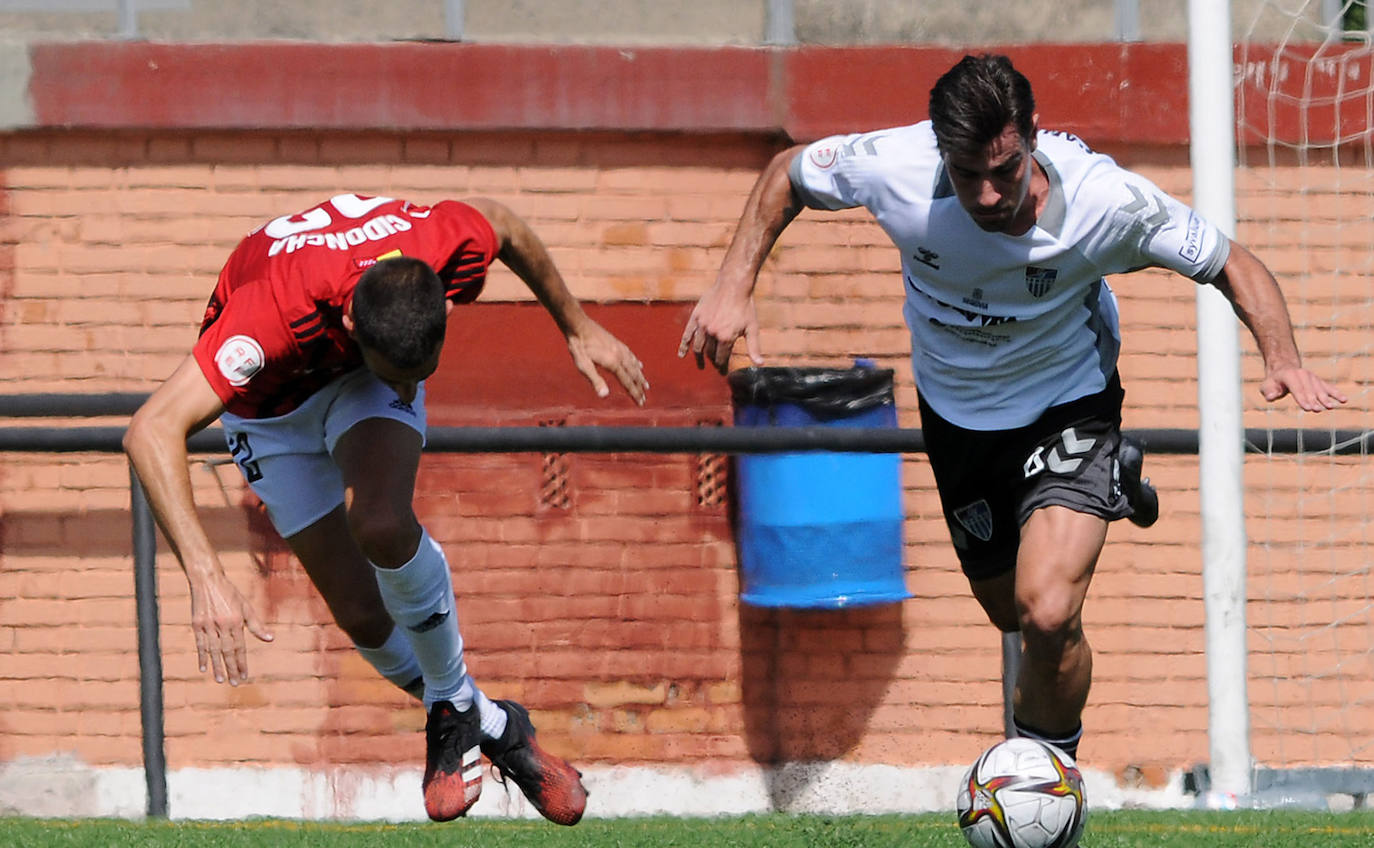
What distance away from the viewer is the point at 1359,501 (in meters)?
7.71

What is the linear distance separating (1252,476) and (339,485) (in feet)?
14.7

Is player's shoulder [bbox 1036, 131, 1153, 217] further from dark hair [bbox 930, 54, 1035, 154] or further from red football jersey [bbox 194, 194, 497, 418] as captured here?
red football jersey [bbox 194, 194, 497, 418]

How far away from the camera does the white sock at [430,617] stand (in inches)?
189

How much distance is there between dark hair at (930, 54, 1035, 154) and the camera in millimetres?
4094

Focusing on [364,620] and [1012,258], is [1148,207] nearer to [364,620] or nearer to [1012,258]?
[1012,258]

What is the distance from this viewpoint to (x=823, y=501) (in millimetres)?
7305

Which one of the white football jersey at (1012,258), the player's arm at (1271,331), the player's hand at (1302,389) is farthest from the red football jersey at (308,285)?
the player's hand at (1302,389)

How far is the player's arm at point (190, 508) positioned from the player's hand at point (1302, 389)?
2.46 m

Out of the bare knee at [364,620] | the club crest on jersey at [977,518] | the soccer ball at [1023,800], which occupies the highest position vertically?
the club crest on jersey at [977,518]

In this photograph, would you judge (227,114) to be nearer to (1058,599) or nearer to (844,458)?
(844,458)

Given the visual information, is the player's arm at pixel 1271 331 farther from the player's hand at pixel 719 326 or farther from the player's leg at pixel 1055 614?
the player's hand at pixel 719 326

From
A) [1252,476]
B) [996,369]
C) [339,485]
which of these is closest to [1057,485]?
[996,369]

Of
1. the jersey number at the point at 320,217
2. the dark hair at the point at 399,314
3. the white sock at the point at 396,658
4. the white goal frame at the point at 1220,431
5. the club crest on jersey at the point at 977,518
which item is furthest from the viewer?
the white goal frame at the point at 1220,431

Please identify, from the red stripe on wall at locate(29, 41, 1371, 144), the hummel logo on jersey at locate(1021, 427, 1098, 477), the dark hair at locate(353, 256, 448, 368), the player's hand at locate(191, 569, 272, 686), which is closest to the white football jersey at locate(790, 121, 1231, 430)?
the hummel logo on jersey at locate(1021, 427, 1098, 477)
